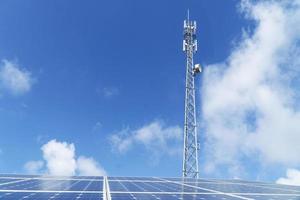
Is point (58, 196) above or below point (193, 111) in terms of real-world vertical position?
below

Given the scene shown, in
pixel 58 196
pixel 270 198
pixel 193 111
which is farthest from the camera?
pixel 193 111

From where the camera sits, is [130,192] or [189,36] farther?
[189,36]

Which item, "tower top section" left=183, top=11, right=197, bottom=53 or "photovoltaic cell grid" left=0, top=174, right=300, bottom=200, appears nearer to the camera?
"photovoltaic cell grid" left=0, top=174, right=300, bottom=200

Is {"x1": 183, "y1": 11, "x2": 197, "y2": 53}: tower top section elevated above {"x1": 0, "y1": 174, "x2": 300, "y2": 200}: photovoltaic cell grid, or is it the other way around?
{"x1": 183, "y1": 11, "x2": 197, "y2": 53}: tower top section

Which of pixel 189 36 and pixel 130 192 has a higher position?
pixel 189 36

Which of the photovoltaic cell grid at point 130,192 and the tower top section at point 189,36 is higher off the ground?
the tower top section at point 189,36

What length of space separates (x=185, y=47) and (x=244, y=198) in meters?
41.1

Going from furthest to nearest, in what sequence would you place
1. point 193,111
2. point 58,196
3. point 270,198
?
point 193,111 < point 270,198 < point 58,196

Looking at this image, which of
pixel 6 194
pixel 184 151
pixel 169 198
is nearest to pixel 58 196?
pixel 6 194

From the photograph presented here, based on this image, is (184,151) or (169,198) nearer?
(169,198)

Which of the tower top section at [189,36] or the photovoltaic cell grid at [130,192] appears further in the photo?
the tower top section at [189,36]

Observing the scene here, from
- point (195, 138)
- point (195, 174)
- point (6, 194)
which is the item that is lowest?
point (6, 194)

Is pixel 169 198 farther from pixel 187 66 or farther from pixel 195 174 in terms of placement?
pixel 187 66

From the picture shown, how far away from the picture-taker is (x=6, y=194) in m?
26.0
